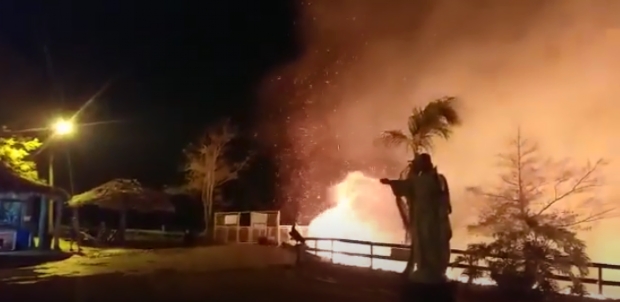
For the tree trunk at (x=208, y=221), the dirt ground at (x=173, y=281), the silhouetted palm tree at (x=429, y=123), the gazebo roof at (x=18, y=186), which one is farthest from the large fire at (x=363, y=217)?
the silhouetted palm tree at (x=429, y=123)

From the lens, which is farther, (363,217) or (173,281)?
(363,217)

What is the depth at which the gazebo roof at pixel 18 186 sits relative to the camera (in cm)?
2764

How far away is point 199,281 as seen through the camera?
752 inches

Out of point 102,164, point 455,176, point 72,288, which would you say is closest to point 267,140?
point 102,164

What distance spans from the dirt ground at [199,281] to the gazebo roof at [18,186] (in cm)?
284

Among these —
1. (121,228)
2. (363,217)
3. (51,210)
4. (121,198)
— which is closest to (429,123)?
(51,210)

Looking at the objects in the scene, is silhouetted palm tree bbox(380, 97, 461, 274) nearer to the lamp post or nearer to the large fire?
the lamp post

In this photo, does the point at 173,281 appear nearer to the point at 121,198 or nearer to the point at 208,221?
the point at 121,198

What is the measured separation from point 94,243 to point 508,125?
63.6 ft

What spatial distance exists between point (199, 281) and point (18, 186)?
38.3 feet

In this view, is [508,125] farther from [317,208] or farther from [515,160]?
[317,208]

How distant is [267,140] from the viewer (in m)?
52.0

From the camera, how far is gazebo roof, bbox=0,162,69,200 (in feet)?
90.7

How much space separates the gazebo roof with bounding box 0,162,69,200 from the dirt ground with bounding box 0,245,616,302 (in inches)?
112
